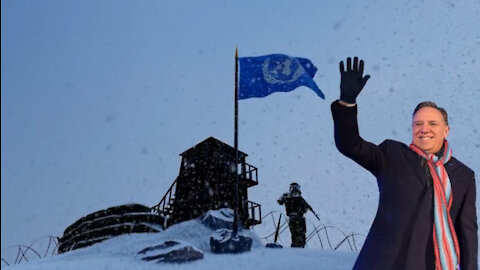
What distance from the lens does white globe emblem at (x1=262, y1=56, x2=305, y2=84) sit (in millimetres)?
13203

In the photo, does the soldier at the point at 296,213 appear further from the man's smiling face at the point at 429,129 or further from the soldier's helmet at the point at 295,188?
the man's smiling face at the point at 429,129

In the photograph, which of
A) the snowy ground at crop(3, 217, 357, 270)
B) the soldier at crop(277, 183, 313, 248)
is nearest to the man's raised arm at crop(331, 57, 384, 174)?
the snowy ground at crop(3, 217, 357, 270)

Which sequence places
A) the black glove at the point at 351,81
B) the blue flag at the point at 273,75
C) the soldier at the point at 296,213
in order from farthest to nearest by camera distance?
the soldier at the point at 296,213, the blue flag at the point at 273,75, the black glove at the point at 351,81

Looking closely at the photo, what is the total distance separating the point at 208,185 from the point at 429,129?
64.7ft

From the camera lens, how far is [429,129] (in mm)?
3830

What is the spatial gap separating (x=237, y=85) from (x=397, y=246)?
10.7 m

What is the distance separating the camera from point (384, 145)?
399cm

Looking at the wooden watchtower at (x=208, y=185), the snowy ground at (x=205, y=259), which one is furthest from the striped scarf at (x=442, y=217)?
the wooden watchtower at (x=208, y=185)

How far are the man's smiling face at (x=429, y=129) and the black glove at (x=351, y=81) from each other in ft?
2.04

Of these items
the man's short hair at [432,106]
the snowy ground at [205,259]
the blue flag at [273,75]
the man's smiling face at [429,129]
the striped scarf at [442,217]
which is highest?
the blue flag at [273,75]

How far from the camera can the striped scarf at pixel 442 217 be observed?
355cm

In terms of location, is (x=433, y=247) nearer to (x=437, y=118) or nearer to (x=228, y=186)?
(x=437, y=118)

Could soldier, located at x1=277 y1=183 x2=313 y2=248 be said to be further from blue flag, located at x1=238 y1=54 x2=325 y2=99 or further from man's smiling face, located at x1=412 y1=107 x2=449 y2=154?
man's smiling face, located at x1=412 y1=107 x2=449 y2=154

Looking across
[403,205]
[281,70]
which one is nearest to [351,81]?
[403,205]
